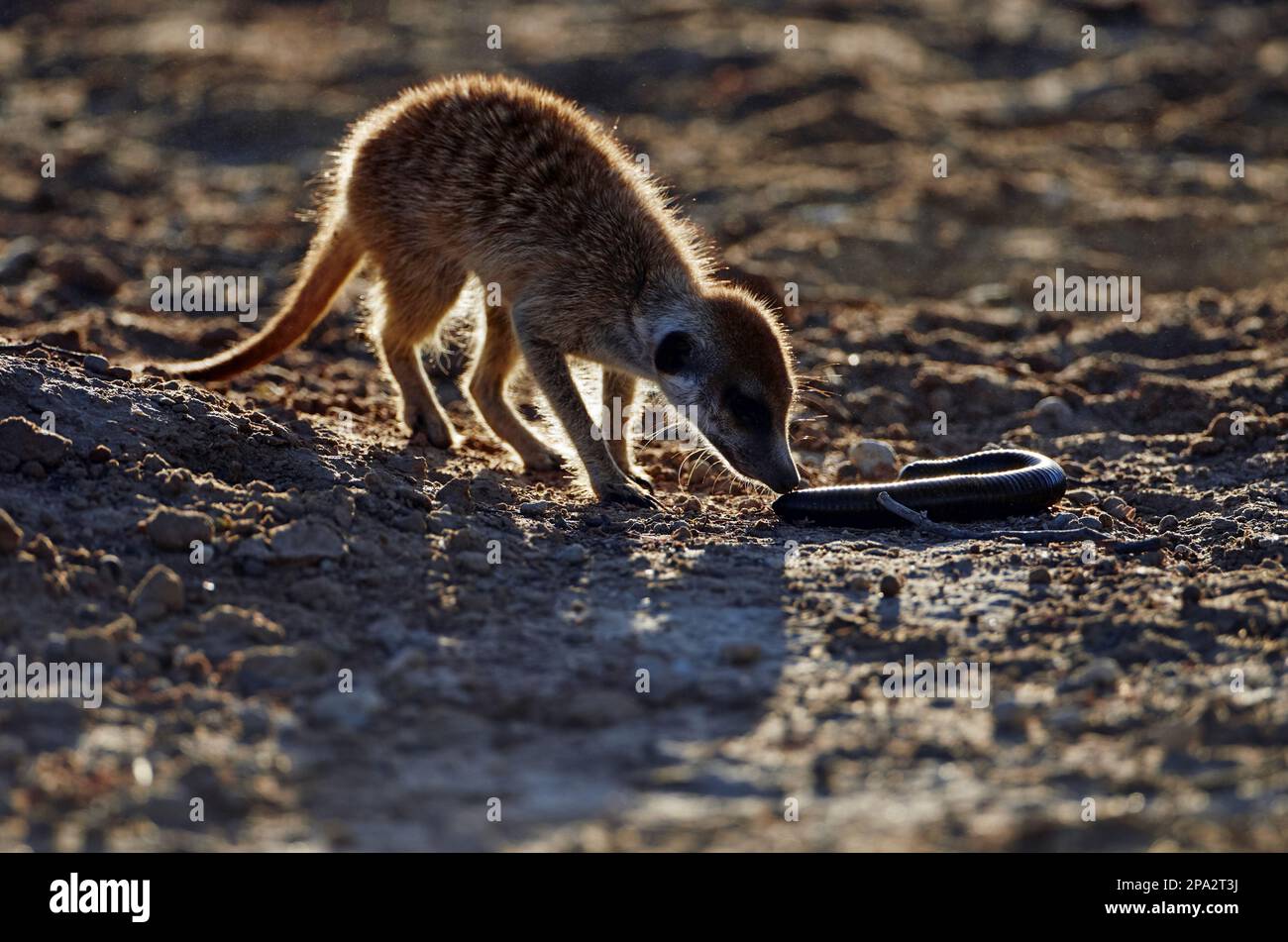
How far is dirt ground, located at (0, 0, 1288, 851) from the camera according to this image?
12.7 feet

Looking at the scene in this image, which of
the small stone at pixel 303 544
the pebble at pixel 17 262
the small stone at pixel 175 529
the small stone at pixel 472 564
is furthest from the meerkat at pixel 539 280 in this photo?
the pebble at pixel 17 262

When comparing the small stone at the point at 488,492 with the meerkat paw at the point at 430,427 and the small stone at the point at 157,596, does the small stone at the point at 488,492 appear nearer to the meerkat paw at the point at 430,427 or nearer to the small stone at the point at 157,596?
the meerkat paw at the point at 430,427

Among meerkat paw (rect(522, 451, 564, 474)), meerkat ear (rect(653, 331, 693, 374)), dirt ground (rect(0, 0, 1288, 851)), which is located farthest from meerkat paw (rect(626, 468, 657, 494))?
meerkat ear (rect(653, 331, 693, 374))

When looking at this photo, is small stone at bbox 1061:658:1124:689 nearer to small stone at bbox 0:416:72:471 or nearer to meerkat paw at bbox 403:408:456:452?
small stone at bbox 0:416:72:471

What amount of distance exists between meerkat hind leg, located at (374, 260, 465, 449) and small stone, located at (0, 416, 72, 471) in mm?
2215

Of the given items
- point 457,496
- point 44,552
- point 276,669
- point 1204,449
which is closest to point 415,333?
point 457,496

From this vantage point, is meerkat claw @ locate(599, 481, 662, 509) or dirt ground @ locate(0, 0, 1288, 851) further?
meerkat claw @ locate(599, 481, 662, 509)

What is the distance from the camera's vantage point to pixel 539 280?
7.07 metres

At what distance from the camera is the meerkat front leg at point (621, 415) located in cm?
Answer: 731

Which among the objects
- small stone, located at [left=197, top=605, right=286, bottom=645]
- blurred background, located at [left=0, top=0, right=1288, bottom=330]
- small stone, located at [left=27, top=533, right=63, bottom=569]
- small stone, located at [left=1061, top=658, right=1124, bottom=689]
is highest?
blurred background, located at [left=0, top=0, right=1288, bottom=330]

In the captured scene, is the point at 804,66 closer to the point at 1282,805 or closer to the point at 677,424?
the point at 677,424

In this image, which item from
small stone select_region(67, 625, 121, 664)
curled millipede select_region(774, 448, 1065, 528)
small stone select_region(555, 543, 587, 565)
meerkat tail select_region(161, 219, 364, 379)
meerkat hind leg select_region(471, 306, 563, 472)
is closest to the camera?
small stone select_region(67, 625, 121, 664)
